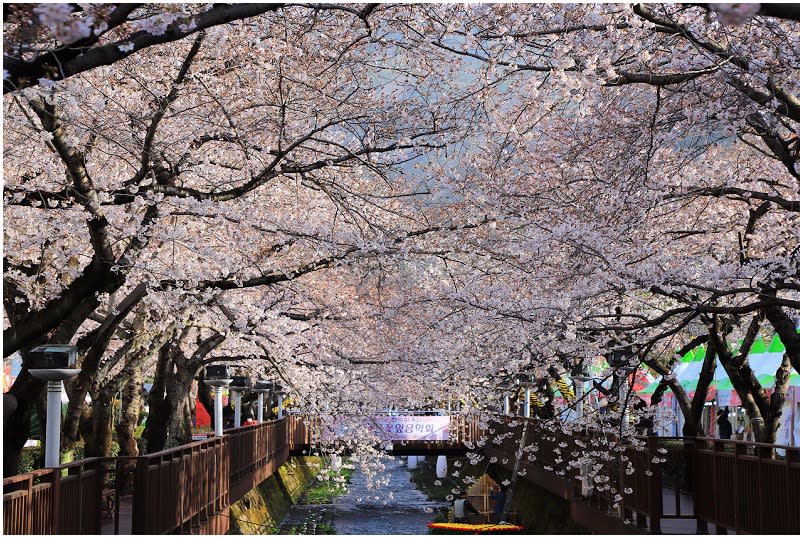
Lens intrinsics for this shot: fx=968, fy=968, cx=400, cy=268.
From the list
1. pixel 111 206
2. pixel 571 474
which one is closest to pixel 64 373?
pixel 111 206

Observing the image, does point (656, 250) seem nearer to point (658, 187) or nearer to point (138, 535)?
point (658, 187)

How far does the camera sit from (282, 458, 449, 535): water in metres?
29.1

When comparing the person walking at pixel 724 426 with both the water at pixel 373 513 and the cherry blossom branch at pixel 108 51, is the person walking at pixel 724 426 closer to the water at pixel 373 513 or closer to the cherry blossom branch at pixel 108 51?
the water at pixel 373 513

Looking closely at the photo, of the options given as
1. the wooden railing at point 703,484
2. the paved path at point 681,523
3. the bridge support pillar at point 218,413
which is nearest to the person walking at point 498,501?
the wooden railing at point 703,484

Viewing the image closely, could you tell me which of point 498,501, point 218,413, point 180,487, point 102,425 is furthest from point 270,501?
point 180,487

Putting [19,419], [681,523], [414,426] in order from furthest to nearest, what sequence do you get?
1. [414,426]
2. [681,523]
3. [19,419]

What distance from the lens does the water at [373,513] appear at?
29.1 meters

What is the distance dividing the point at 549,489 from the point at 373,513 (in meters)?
13.4

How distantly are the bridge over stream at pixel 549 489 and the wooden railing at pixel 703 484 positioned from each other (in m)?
0.02

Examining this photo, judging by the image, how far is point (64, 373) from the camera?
9148mm

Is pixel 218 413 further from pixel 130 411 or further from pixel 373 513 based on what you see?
pixel 373 513

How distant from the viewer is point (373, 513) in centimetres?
3350

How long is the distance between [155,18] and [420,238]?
6738 millimetres

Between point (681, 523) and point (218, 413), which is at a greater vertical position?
point (218, 413)
